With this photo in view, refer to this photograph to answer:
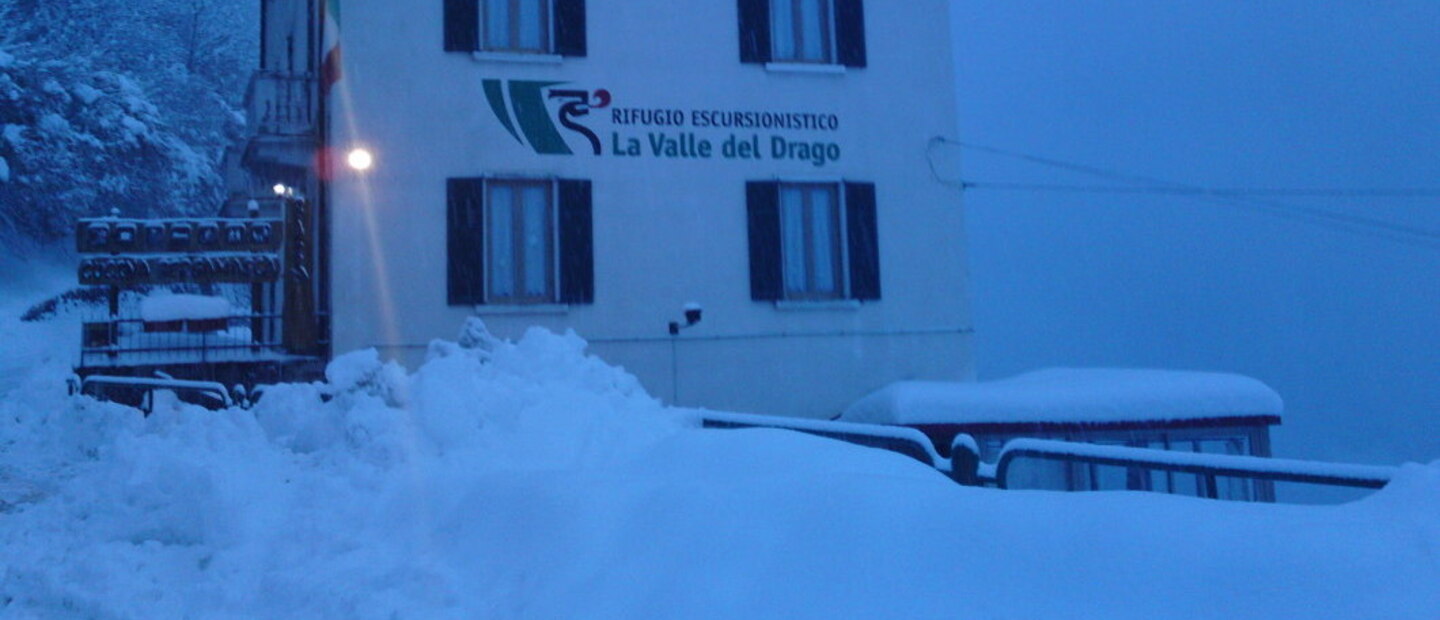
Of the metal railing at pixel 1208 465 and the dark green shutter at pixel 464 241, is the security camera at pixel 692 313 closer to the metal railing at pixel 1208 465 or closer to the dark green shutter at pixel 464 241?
the dark green shutter at pixel 464 241

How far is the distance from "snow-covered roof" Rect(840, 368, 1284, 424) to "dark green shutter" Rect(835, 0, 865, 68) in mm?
4259

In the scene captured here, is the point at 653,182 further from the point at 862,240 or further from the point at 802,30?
the point at 802,30

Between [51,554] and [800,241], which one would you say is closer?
[51,554]

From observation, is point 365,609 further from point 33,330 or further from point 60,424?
point 33,330

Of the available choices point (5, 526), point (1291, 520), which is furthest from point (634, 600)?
point (5, 526)

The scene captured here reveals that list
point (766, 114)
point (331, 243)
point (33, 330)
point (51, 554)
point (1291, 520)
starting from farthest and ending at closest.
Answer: point (33, 330)
point (766, 114)
point (331, 243)
point (51, 554)
point (1291, 520)

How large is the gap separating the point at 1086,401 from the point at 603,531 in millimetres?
8216

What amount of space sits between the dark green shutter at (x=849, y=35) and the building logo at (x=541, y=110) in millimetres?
3031

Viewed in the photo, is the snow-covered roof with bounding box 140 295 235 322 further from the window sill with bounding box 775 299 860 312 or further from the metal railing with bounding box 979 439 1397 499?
the metal railing with bounding box 979 439 1397 499

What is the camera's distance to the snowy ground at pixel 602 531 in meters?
3.98

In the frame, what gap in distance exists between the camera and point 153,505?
606cm

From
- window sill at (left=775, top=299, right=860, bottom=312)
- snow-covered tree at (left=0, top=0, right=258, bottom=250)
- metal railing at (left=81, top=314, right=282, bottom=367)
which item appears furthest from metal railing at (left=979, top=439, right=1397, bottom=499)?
snow-covered tree at (left=0, top=0, right=258, bottom=250)

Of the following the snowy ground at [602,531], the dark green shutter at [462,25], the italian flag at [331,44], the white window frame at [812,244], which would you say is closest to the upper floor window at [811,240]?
the white window frame at [812,244]

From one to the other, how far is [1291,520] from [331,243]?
1071 centimetres
